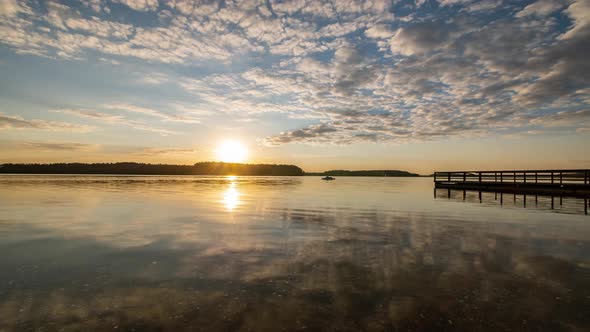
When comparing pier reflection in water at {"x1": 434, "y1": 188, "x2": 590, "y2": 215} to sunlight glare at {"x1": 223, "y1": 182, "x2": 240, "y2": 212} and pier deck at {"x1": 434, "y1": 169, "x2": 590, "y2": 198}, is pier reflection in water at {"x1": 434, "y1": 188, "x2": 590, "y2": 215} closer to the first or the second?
pier deck at {"x1": 434, "y1": 169, "x2": 590, "y2": 198}

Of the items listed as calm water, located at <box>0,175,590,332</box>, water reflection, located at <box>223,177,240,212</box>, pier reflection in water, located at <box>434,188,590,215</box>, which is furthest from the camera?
water reflection, located at <box>223,177,240,212</box>

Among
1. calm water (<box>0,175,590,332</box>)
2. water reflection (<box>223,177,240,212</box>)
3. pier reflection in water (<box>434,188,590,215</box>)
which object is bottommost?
water reflection (<box>223,177,240,212</box>)

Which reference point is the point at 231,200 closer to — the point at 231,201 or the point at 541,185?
the point at 231,201

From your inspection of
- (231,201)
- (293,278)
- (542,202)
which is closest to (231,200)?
(231,201)

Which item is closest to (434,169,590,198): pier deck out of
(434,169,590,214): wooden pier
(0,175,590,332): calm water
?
(434,169,590,214): wooden pier

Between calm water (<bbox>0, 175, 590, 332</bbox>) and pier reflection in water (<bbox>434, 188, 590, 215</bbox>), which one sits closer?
calm water (<bbox>0, 175, 590, 332</bbox>)

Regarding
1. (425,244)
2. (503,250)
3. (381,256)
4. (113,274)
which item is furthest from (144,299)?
(503,250)

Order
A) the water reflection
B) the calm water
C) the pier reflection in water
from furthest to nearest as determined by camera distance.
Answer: the water reflection → the pier reflection in water → the calm water

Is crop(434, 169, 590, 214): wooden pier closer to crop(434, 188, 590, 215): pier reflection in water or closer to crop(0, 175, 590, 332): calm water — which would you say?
crop(434, 188, 590, 215): pier reflection in water

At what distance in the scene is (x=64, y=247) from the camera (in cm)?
990

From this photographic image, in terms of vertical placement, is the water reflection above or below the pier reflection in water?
below

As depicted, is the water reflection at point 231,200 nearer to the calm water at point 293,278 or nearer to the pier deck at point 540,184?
the calm water at point 293,278

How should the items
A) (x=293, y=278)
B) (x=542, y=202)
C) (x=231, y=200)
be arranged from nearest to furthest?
(x=293, y=278), (x=542, y=202), (x=231, y=200)

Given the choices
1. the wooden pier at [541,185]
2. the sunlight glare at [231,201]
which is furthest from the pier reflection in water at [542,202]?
the sunlight glare at [231,201]
